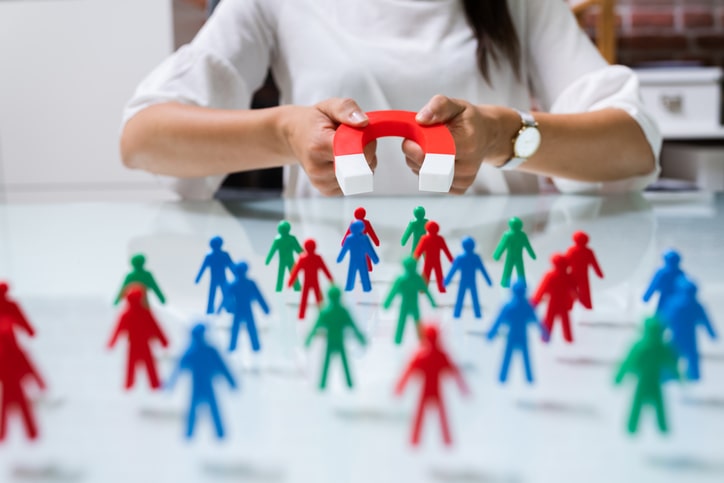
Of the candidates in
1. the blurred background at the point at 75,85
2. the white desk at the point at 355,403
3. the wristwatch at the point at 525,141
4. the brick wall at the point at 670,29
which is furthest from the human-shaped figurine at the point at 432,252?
the brick wall at the point at 670,29

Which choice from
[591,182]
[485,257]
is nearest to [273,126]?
[485,257]

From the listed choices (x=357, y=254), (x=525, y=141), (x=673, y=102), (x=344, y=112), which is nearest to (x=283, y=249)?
(x=357, y=254)

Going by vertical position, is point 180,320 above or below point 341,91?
below

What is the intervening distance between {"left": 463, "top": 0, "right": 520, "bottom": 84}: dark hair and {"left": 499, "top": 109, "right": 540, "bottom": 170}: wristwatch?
20 cm

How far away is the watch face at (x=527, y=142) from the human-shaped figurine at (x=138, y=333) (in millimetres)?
548

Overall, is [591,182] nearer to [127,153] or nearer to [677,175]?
[127,153]

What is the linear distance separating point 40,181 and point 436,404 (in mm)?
1666

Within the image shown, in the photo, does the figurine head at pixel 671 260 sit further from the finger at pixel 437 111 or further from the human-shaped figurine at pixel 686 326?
the finger at pixel 437 111

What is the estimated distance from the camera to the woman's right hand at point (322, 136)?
0.64m

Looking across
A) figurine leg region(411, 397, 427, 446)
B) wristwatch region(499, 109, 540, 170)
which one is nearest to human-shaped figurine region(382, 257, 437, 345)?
figurine leg region(411, 397, 427, 446)

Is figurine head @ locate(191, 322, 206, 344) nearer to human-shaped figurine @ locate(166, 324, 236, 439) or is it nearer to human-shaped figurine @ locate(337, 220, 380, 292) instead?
human-shaped figurine @ locate(166, 324, 236, 439)

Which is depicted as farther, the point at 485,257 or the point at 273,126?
the point at 273,126

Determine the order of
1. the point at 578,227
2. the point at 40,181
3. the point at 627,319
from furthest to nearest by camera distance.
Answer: the point at 40,181, the point at 578,227, the point at 627,319

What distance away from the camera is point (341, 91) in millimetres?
1006
